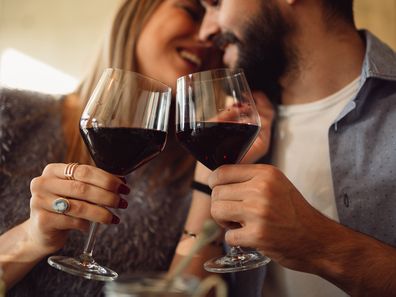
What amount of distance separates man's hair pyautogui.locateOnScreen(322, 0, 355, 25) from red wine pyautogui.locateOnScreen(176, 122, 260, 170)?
718 mm

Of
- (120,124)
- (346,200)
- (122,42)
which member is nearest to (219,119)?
(120,124)

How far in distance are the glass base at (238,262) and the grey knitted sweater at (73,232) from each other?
328 millimetres

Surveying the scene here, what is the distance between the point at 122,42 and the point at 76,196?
76cm

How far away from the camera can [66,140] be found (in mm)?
1053

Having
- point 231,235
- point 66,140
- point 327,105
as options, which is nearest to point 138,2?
point 66,140

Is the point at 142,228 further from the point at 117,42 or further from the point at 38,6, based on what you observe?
the point at 38,6

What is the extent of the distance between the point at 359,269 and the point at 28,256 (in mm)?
612

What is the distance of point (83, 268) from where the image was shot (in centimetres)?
60

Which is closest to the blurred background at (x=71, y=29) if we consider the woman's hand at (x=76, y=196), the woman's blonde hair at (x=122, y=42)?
the woman's blonde hair at (x=122, y=42)

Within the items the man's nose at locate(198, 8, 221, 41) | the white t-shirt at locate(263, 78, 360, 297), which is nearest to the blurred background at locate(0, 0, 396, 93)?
the man's nose at locate(198, 8, 221, 41)

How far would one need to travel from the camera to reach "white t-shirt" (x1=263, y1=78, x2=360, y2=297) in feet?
2.93

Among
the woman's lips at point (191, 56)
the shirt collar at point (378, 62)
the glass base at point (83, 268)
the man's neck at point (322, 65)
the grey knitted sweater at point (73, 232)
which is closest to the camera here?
the glass base at point (83, 268)

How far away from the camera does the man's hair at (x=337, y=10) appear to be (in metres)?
1.20

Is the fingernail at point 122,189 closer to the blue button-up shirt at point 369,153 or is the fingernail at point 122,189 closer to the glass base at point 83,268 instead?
the glass base at point 83,268
